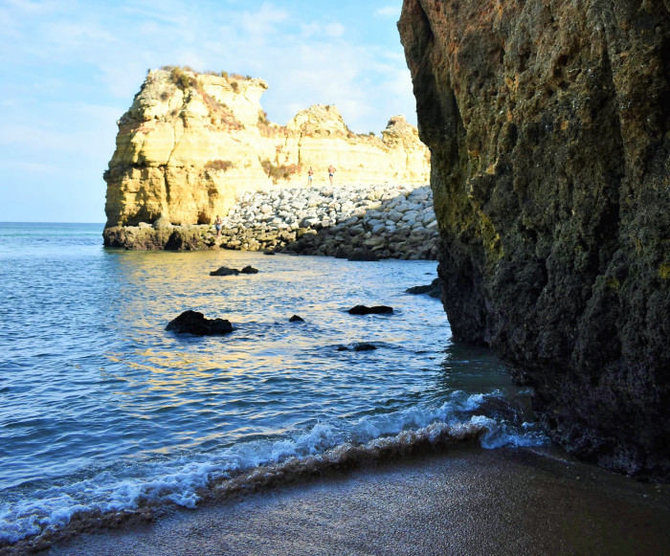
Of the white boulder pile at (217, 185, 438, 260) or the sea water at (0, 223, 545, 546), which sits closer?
the sea water at (0, 223, 545, 546)

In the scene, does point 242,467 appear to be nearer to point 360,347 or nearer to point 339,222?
point 360,347

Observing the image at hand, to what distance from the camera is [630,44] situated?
4.04 metres

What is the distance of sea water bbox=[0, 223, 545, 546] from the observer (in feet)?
17.2

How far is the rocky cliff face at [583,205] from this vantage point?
4027 millimetres

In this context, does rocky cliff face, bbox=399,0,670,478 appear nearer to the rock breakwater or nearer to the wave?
the wave

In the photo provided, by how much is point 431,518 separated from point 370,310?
390 inches

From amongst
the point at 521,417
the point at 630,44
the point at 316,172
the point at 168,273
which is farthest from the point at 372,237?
the point at 630,44

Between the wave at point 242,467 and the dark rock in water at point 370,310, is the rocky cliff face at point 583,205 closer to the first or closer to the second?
the wave at point 242,467

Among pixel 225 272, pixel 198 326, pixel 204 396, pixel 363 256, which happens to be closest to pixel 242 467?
pixel 204 396

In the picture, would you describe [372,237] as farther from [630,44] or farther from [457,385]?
[630,44]

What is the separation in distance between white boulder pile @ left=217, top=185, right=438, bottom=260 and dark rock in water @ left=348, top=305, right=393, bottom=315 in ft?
49.1

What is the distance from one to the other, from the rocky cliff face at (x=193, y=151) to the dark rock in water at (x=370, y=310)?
2973 centimetres

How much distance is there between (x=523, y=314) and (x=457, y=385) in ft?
8.62

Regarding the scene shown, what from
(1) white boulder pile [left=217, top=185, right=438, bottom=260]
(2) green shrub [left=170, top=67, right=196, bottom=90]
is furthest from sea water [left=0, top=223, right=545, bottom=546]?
(2) green shrub [left=170, top=67, right=196, bottom=90]
